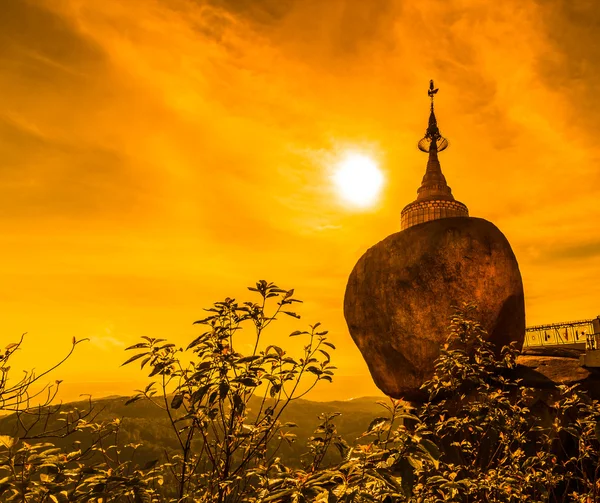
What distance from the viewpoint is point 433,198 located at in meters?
24.8

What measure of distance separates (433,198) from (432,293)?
10034mm

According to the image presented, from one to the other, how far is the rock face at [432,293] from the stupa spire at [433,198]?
6.58 metres

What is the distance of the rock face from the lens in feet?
54.1

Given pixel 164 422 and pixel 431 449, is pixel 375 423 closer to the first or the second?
pixel 431 449

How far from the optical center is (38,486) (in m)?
2.49

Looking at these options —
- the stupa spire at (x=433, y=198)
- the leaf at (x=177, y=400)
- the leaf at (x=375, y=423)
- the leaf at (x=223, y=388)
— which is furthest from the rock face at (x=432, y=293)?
the leaf at (x=223, y=388)

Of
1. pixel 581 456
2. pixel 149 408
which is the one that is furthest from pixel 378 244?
pixel 149 408

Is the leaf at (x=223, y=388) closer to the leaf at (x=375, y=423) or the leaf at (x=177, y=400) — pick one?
the leaf at (x=177, y=400)

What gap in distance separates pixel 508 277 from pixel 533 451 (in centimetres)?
720

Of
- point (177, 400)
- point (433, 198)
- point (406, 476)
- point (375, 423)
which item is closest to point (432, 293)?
point (433, 198)

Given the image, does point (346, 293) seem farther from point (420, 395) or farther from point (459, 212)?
point (459, 212)

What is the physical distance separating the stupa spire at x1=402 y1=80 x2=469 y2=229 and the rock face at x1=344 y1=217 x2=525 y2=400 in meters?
6.58

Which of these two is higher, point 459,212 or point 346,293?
point 459,212

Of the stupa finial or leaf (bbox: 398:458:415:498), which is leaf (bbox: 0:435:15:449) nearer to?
leaf (bbox: 398:458:415:498)
